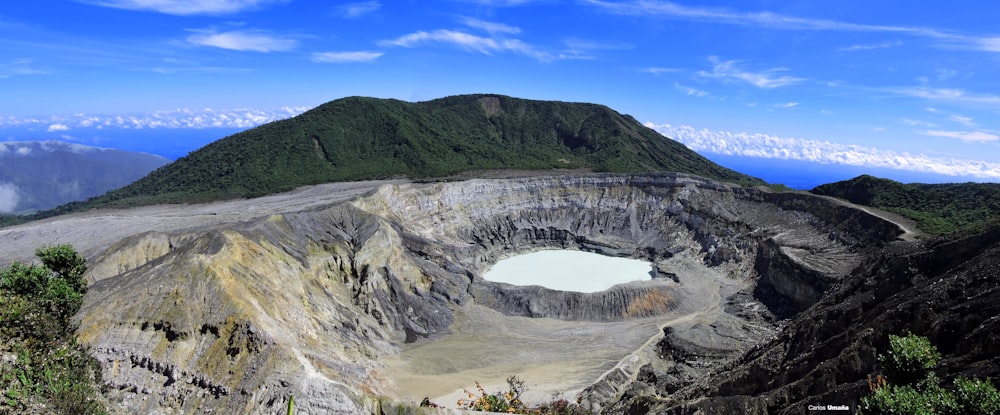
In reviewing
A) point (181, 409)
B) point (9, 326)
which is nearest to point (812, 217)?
point (181, 409)

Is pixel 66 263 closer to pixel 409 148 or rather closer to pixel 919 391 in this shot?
pixel 919 391

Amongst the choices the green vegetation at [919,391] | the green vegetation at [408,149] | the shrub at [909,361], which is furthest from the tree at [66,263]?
the green vegetation at [408,149]

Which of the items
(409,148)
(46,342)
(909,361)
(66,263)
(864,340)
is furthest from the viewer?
(409,148)

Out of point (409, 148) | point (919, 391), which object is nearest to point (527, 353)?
point (919, 391)

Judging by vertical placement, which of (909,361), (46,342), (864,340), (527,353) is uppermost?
(909,361)

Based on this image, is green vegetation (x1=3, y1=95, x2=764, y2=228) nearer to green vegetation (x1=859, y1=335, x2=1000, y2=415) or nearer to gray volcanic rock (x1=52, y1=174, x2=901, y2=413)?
gray volcanic rock (x1=52, y1=174, x2=901, y2=413)

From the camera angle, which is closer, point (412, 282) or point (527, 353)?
point (527, 353)

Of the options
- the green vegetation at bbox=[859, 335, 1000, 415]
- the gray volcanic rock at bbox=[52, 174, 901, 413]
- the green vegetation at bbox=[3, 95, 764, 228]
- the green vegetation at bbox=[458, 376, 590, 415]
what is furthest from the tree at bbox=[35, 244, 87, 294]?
the green vegetation at bbox=[3, 95, 764, 228]

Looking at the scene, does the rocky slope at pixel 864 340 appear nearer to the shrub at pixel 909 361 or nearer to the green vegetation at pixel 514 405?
the shrub at pixel 909 361
